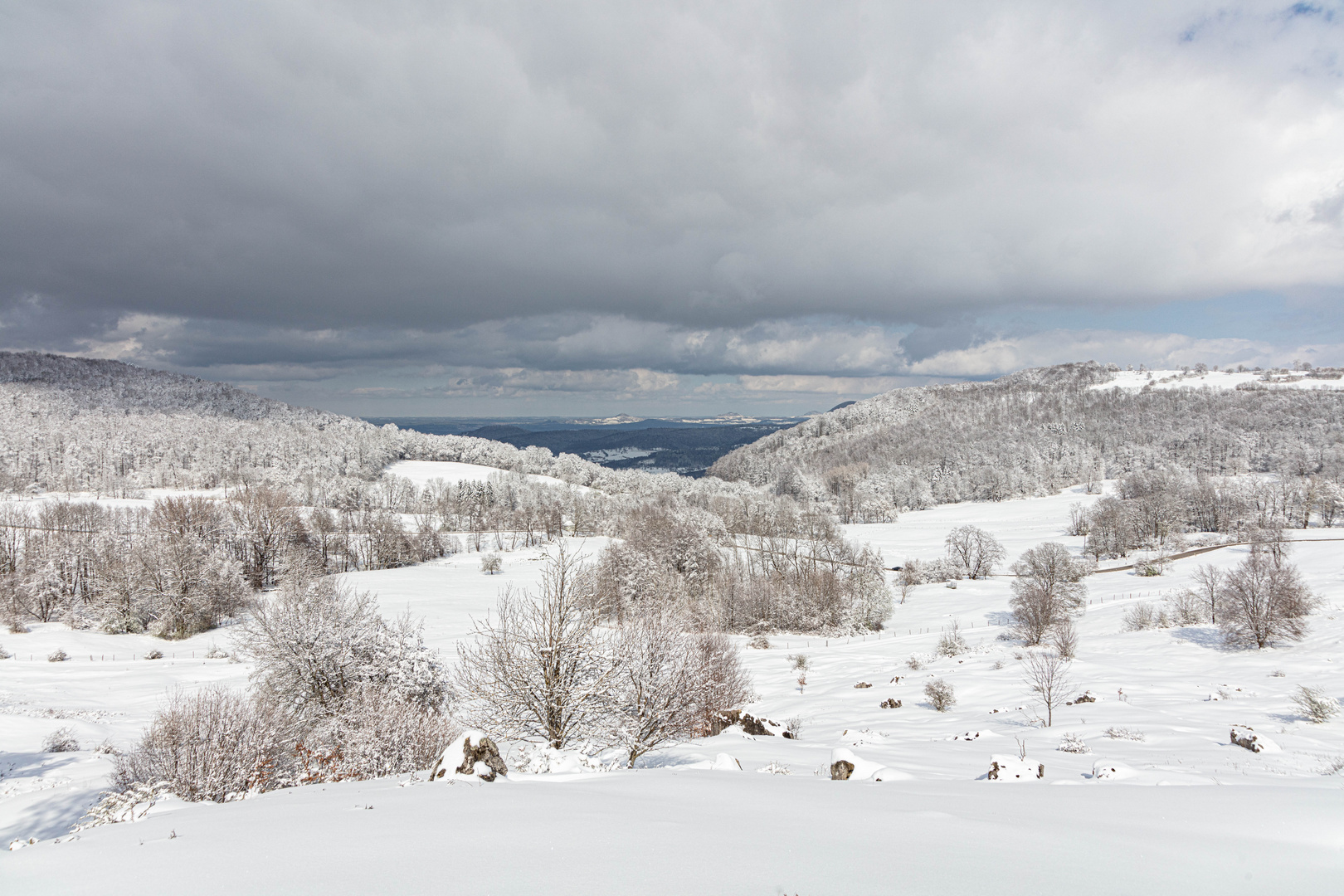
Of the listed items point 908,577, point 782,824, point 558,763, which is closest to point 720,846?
point 782,824

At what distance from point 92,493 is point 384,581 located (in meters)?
104

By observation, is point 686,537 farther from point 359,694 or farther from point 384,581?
point 359,694

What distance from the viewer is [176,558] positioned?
53781 mm

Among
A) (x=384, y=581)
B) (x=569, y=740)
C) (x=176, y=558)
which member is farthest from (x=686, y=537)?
(x=569, y=740)

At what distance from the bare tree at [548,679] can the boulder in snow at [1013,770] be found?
8118 millimetres

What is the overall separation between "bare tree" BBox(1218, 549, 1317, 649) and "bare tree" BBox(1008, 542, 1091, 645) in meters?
9.24

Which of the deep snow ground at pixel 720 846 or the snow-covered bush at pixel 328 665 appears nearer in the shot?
the deep snow ground at pixel 720 846

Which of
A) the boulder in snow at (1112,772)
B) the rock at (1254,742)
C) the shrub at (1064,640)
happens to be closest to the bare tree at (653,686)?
the boulder in snow at (1112,772)

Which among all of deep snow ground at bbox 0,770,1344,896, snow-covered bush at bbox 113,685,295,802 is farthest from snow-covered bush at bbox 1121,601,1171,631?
snow-covered bush at bbox 113,685,295,802

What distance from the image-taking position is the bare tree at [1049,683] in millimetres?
20188

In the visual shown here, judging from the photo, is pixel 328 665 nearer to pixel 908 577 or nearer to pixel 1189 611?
pixel 1189 611

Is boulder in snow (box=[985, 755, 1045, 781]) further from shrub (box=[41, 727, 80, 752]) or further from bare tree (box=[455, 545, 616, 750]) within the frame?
shrub (box=[41, 727, 80, 752])

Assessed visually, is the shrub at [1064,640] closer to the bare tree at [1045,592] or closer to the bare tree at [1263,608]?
the bare tree at [1045,592]

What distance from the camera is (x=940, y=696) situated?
25484mm
